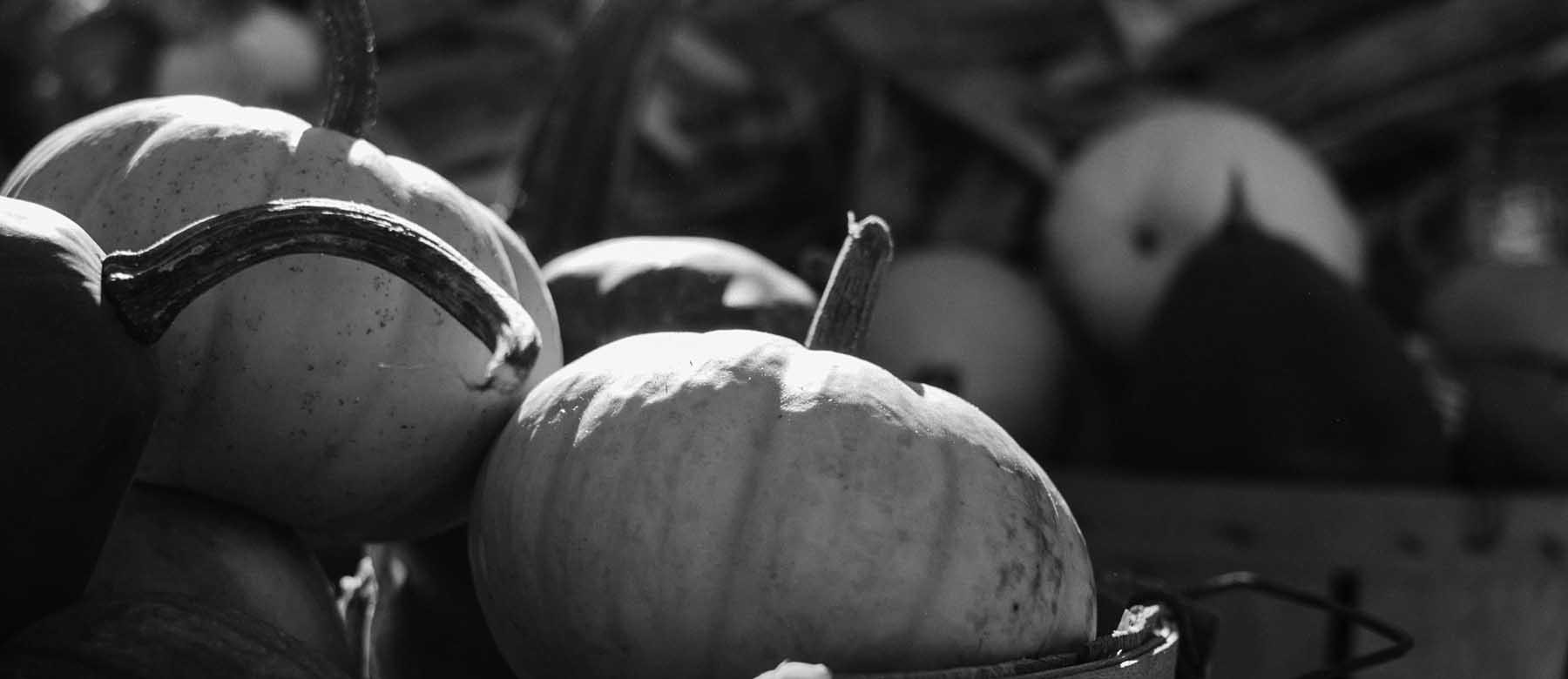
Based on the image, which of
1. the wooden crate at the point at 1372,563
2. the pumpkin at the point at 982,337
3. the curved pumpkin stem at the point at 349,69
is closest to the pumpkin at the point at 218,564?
the curved pumpkin stem at the point at 349,69

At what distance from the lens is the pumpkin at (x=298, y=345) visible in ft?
2.31

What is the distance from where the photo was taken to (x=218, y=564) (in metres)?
0.68

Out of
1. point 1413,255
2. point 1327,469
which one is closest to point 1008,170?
point 1413,255

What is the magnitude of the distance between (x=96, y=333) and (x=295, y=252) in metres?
0.08

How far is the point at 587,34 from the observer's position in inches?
53.3

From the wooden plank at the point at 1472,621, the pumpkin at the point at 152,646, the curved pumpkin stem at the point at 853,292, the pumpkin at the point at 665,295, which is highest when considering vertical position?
the curved pumpkin stem at the point at 853,292

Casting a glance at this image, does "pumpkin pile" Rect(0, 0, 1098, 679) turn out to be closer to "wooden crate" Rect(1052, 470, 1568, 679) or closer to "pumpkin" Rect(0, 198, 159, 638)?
"pumpkin" Rect(0, 198, 159, 638)

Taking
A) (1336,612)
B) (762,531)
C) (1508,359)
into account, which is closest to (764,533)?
(762,531)

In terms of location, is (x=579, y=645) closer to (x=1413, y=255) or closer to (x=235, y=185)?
(x=235, y=185)

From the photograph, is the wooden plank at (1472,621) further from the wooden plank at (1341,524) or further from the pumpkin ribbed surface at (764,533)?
the pumpkin ribbed surface at (764,533)

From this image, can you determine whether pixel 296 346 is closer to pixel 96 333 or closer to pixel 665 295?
pixel 96 333

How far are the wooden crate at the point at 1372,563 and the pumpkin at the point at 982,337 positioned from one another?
0.34 meters

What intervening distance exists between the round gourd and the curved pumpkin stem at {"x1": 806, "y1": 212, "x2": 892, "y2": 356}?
967mm

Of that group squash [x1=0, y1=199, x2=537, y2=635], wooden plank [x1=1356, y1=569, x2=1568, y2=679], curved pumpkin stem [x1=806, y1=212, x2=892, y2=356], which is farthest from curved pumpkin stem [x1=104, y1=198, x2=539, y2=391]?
wooden plank [x1=1356, y1=569, x2=1568, y2=679]
